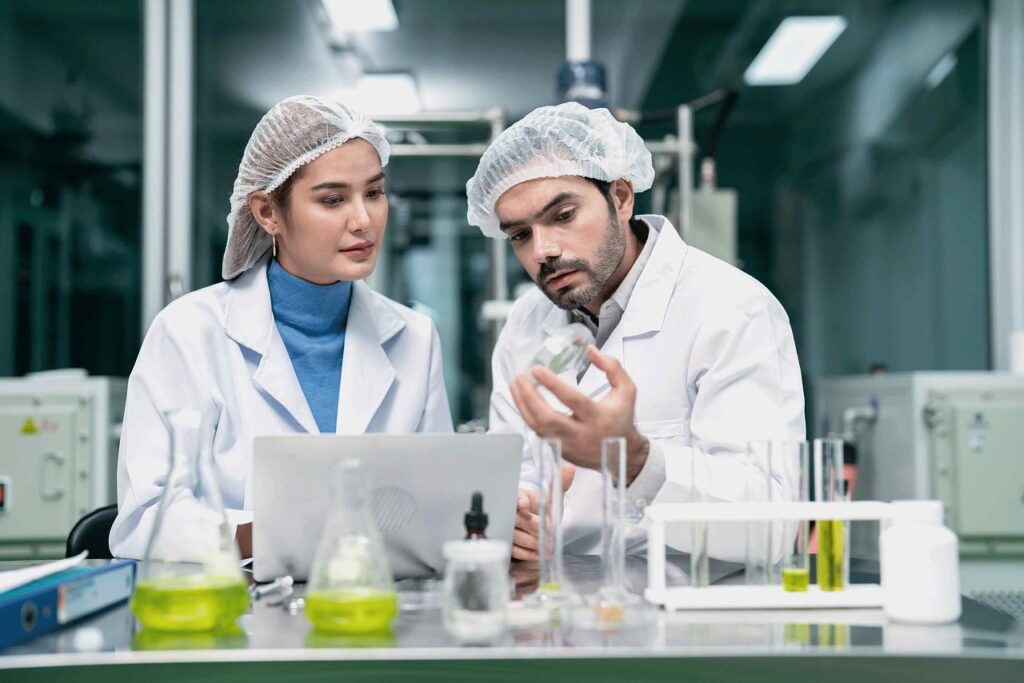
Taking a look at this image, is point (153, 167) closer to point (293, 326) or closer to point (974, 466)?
point (293, 326)

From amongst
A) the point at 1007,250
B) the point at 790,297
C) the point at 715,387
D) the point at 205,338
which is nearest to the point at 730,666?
the point at 715,387

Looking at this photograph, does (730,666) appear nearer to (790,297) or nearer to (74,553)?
(74,553)

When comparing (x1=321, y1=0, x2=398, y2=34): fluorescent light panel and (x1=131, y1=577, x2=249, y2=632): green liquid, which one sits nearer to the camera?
(x1=131, y1=577, x2=249, y2=632): green liquid

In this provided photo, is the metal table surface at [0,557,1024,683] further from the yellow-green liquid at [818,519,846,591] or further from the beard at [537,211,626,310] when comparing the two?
the beard at [537,211,626,310]

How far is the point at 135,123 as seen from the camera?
328 centimetres

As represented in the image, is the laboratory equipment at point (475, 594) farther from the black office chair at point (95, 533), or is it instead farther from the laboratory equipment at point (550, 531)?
the black office chair at point (95, 533)

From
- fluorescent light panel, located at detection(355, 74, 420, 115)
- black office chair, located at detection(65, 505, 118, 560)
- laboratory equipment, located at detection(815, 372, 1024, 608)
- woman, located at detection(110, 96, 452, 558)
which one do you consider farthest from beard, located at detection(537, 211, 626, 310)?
fluorescent light panel, located at detection(355, 74, 420, 115)

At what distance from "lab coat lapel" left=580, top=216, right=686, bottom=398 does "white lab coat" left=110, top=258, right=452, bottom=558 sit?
324 mm

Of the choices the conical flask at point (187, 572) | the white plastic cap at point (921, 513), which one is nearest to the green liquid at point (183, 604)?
the conical flask at point (187, 572)

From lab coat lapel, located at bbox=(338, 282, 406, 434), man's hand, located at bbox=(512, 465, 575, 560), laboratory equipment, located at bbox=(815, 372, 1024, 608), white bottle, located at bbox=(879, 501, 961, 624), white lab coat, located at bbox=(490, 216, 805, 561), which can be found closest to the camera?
white bottle, located at bbox=(879, 501, 961, 624)

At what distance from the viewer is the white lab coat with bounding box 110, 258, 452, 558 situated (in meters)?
1.49

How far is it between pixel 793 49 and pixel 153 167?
205 cm

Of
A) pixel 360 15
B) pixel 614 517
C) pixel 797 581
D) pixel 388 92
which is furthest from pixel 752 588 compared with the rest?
pixel 360 15

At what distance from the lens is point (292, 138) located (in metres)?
1.65
